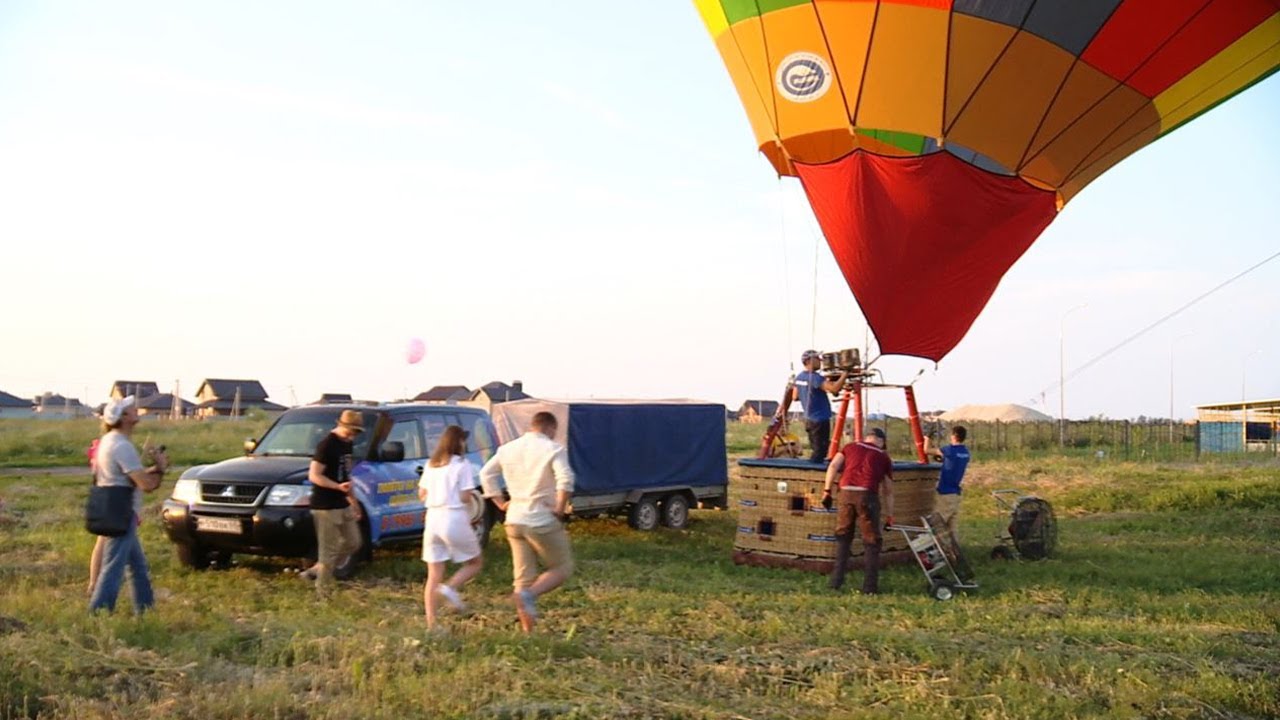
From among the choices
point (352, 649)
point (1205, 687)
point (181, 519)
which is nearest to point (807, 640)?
point (1205, 687)

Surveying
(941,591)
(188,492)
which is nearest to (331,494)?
(188,492)

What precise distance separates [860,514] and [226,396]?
305ft

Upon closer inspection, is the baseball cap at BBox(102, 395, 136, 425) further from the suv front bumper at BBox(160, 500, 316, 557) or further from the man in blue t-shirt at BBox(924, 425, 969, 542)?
the man in blue t-shirt at BBox(924, 425, 969, 542)

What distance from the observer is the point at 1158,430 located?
49.4m

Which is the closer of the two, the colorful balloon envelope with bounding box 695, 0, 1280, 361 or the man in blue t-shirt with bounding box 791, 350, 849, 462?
the colorful balloon envelope with bounding box 695, 0, 1280, 361

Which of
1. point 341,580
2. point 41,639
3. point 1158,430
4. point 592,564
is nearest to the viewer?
point 41,639

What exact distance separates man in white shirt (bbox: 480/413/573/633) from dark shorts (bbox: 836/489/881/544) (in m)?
4.06

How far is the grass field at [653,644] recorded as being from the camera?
645cm

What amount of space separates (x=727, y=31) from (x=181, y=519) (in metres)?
8.84

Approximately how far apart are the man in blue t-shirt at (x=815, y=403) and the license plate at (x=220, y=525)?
666cm

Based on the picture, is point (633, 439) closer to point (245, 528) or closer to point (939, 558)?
point (939, 558)

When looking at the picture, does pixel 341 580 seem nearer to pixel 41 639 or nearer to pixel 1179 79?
pixel 41 639

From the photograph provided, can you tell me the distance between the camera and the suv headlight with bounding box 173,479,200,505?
11898 mm

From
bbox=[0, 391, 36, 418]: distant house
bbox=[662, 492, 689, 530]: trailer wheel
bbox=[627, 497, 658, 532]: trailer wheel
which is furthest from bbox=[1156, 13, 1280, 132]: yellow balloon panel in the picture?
bbox=[0, 391, 36, 418]: distant house
